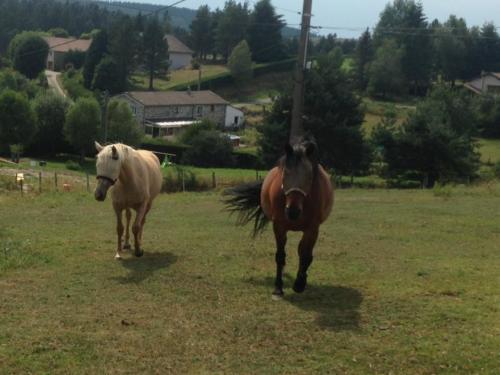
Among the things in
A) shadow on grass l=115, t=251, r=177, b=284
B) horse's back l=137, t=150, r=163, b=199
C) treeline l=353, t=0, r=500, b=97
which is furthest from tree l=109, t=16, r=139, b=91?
shadow on grass l=115, t=251, r=177, b=284

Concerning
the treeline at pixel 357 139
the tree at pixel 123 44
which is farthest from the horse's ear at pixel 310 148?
the tree at pixel 123 44

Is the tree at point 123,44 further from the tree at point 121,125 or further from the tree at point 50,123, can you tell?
the tree at point 121,125

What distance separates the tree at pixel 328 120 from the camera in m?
35.6

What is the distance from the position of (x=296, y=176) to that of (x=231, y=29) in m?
115

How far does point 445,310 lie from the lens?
23.3 ft

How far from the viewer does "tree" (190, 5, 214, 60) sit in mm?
125062

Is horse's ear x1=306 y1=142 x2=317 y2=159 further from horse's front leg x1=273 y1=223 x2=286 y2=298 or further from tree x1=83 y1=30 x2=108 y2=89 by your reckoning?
tree x1=83 y1=30 x2=108 y2=89

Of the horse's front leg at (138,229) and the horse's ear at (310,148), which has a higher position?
the horse's ear at (310,148)

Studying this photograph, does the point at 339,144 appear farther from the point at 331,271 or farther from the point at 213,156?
the point at 331,271

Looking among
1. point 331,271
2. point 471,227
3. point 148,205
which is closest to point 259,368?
point 331,271

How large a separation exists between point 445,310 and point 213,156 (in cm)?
4611

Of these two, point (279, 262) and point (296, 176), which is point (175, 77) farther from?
point (296, 176)

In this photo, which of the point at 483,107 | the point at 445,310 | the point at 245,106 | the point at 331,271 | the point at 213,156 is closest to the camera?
the point at 445,310

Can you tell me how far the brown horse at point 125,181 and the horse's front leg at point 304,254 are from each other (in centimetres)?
309
